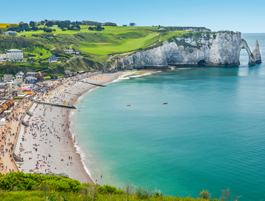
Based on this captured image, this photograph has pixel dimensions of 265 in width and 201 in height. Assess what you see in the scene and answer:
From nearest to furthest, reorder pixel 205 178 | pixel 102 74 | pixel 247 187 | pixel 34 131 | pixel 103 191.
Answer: pixel 103 191, pixel 247 187, pixel 205 178, pixel 34 131, pixel 102 74

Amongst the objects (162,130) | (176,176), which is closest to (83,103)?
(162,130)

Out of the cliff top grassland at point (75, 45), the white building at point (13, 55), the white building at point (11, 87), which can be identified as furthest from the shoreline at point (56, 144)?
the cliff top grassland at point (75, 45)

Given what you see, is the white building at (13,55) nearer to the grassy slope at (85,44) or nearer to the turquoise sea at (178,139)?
the grassy slope at (85,44)

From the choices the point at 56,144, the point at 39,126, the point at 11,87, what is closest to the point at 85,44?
the point at 11,87

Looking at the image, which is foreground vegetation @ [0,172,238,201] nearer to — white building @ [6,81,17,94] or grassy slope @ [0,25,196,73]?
white building @ [6,81,17,94]

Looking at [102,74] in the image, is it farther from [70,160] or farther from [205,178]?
[205,178]
